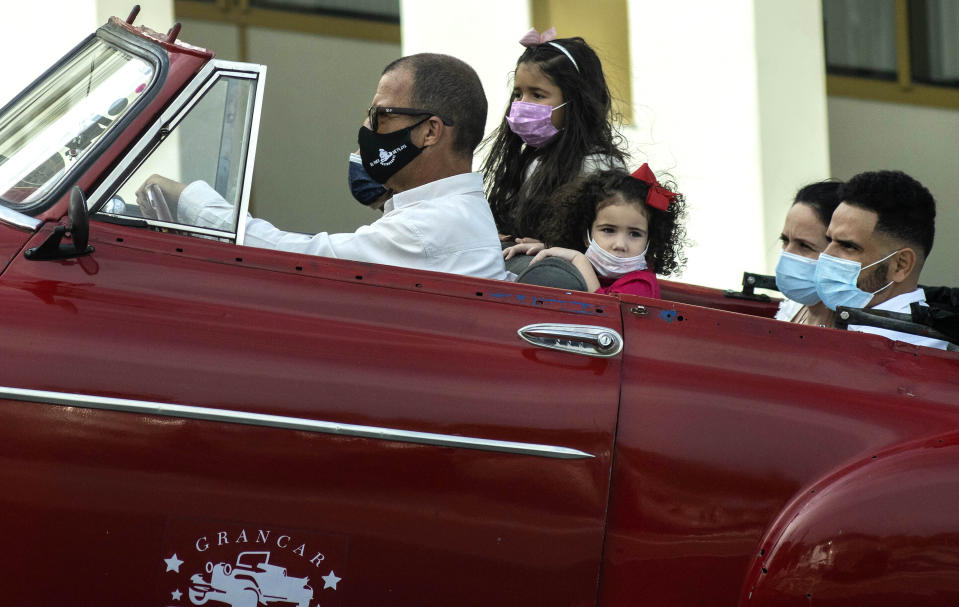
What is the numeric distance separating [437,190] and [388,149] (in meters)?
0.17

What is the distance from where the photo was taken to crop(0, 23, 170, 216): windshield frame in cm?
265

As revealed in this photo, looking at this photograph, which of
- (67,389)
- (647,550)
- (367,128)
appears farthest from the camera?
(367,128)

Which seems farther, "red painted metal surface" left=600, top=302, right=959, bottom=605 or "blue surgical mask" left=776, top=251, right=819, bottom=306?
"blue surgical mask" left=776, top=251, right=819, bottom=306

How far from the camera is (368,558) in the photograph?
2436 millimetres

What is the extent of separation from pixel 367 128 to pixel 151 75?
27.5 inches

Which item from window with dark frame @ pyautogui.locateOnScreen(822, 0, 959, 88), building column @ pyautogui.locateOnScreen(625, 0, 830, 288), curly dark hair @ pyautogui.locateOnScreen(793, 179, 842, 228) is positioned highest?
window with dark frame @ pyautogui.locateOnScreen(822, 0, 959, 88)

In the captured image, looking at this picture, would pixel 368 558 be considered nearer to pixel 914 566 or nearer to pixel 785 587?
pixel 785 587

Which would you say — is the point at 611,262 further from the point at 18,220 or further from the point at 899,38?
the point at 899,38

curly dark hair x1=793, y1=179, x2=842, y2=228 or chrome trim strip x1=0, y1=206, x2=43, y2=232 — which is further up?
curly dark hair x1=793, y1=179, x2=842, y2=228

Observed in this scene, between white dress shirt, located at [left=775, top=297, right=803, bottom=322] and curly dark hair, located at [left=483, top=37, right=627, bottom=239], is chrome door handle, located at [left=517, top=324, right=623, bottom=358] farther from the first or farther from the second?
white dress shirt, located at [left=775, top=297, right=803, bottom=322]

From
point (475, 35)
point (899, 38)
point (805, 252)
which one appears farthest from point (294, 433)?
point (899, 38)

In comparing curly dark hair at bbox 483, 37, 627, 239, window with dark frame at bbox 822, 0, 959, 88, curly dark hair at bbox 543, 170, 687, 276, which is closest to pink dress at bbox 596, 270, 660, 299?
curly dark hair at bbox 543, 170, 687, 276

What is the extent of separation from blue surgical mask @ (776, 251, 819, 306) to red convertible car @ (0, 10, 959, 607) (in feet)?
Answer: 4.24

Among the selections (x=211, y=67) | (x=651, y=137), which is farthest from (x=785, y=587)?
(x=651, y=137)
